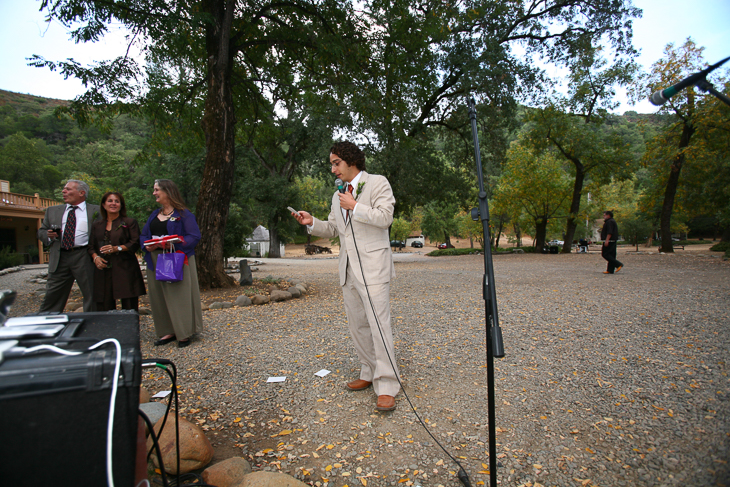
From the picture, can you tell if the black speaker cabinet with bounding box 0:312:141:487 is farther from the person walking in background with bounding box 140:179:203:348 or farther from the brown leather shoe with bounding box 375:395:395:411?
the person walking in background with bounding box 140:179:203:348

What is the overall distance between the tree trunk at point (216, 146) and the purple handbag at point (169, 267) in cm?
405

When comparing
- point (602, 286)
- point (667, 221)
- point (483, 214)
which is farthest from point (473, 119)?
point (667, 221)

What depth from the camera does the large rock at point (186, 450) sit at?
2.16 m

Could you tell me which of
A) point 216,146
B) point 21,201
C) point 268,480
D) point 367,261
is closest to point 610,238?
point 367,261

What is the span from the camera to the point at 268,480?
1947 millimetres

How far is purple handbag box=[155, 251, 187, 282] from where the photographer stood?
13.9ft

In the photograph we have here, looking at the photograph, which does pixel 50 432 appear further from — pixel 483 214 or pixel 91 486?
pixel 483 214

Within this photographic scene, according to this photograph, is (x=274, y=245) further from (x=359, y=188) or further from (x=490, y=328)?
(x=490, y=328)

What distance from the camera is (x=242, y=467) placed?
2115 millimetres

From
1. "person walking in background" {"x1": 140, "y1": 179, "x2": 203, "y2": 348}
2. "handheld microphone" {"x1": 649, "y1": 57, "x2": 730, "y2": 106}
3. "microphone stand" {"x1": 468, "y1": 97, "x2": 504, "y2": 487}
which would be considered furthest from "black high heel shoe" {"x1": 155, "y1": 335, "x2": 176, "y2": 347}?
"handheld microphone" {"x1": 649, "y1": 57, "x2": 730, "y2": 106}

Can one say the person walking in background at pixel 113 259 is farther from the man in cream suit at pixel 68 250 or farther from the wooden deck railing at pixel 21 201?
the wooden deck railing at pixel 21 201

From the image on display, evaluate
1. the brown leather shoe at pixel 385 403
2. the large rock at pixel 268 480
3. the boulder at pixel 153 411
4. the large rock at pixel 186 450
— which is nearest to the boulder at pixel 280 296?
the boulder at pixel 153 411

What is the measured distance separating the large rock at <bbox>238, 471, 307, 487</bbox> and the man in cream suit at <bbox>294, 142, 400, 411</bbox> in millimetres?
1009

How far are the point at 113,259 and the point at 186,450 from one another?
3286mm
